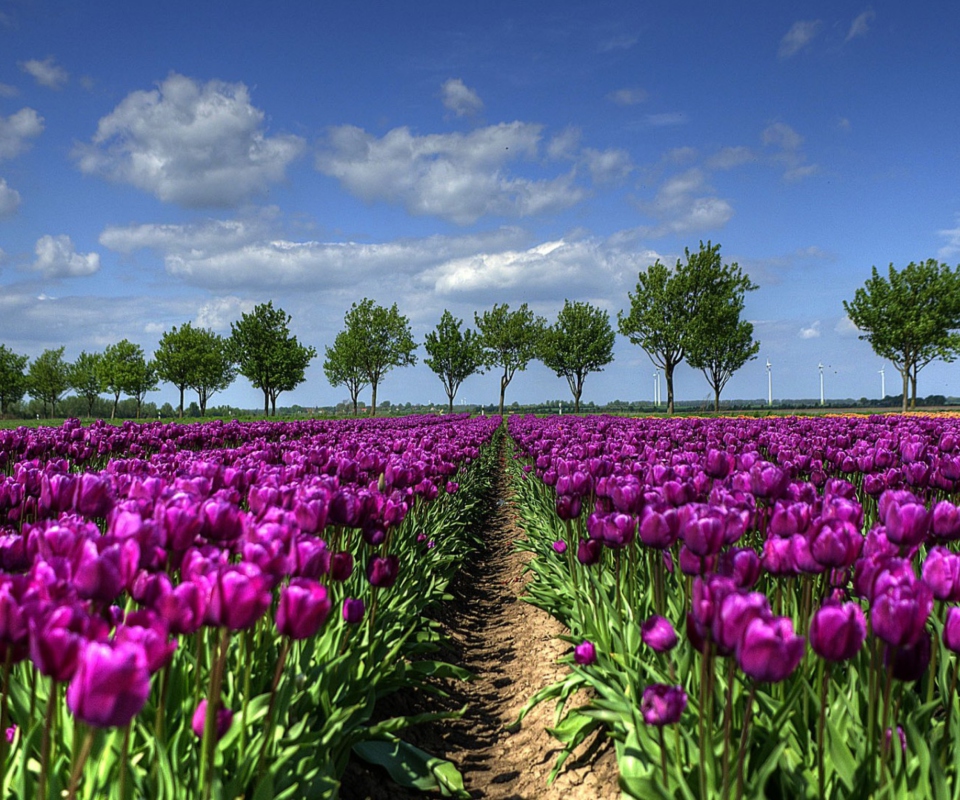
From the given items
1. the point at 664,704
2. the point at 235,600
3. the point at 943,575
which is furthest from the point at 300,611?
the point at 943,575

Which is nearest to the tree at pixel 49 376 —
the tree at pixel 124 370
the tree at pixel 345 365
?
Result: the tree at pixel 124 370

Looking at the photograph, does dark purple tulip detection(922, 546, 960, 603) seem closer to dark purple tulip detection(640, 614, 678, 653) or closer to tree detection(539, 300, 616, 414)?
dark purple tulip detection(640, 614, 678, 653)

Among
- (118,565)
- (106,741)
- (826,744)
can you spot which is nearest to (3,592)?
(118,565)

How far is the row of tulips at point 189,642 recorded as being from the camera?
1.43 m

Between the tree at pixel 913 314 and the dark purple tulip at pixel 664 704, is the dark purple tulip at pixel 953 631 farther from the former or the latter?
the tree at pixel 913 314

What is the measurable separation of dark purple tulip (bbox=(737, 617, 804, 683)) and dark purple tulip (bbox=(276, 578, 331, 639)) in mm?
1119

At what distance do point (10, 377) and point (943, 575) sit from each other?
9600 centimetres

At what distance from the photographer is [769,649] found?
155cm

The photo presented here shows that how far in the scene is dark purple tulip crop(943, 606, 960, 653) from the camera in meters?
1.94

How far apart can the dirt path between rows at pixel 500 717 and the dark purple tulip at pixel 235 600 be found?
6.24 feet

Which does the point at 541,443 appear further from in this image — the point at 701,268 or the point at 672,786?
the point at 701,268

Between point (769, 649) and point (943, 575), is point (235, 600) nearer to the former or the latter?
point (769, 649)

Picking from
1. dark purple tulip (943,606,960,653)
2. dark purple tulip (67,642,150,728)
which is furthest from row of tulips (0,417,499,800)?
dark purple tulip (943,606,960,653)

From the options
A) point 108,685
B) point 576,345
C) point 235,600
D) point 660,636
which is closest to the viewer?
point 108,685
